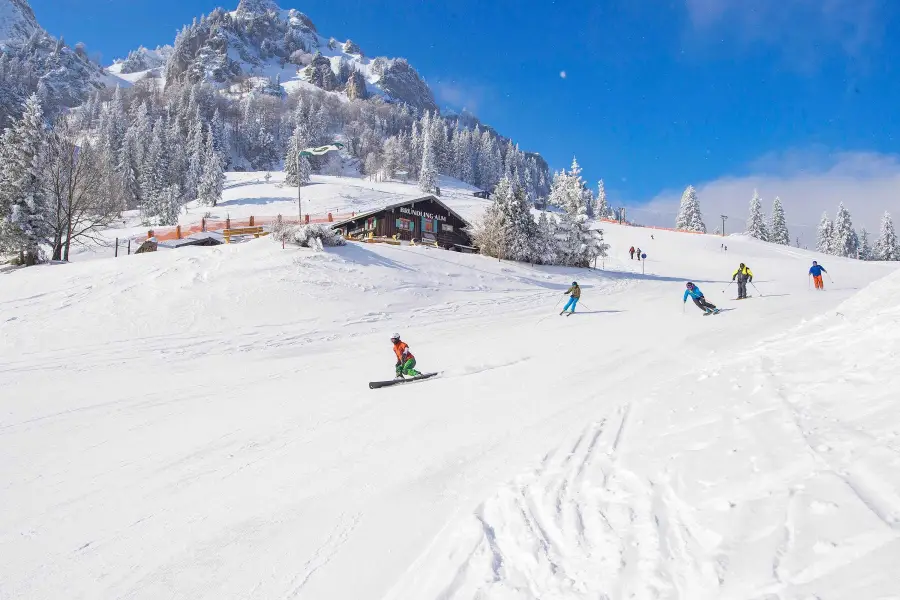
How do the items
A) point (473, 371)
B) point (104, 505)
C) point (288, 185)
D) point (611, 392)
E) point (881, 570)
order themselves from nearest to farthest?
point (881, 570), point (104, 505), point (611, 392), point (473, 371), point (288, 185)

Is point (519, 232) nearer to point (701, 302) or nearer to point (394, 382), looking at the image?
point (701, 302)

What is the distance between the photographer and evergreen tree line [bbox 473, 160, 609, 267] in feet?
114

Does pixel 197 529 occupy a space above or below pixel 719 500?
below

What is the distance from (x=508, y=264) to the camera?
32844 mm

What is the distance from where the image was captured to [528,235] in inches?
1384

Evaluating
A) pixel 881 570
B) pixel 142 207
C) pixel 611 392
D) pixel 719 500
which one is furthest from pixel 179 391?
pixel 142 207

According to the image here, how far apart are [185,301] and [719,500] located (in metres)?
19.8

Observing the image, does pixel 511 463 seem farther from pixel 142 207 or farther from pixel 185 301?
pixel 142 207

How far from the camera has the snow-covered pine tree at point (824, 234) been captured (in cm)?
7969

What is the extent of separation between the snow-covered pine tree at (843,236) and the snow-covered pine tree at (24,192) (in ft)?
318

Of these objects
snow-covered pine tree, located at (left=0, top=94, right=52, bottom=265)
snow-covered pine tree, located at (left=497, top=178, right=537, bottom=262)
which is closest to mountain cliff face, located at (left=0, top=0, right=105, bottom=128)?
snow-covered pine tree, located at (left=0, top=94, right=52, bottom=265)

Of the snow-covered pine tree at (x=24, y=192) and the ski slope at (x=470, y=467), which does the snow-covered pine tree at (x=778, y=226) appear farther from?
the snow-covered pine tree at (x=24, y=192)

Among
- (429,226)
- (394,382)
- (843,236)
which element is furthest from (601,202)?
(394,382)

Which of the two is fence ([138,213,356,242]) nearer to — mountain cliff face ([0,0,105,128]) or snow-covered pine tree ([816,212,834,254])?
snow-covered pine tree ([816,212,834,254])
